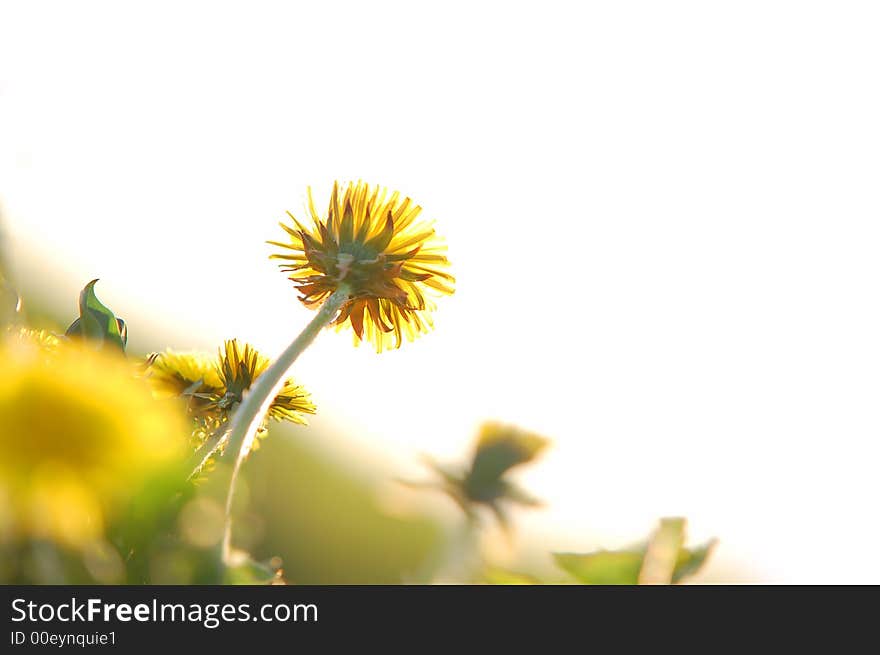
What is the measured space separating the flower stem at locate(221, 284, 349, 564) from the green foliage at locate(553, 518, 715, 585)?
0.50 feet

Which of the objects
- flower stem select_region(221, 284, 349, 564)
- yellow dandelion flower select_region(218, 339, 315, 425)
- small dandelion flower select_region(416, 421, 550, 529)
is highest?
yellow dandelion flower select_region(218, 339, 315, 425)

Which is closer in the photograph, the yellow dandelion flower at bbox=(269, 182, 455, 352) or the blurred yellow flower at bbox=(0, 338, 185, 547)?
the blurred yellow flower at bbox=(0, 338, 185, 547)

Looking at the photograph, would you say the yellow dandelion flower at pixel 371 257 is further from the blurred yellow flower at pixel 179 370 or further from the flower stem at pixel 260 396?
the blurred yellow flower at pixel 179 370

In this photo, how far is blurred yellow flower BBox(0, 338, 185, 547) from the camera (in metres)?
0.24

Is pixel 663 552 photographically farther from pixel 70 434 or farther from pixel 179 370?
pixel 179 370

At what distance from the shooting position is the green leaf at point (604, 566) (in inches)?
14.1

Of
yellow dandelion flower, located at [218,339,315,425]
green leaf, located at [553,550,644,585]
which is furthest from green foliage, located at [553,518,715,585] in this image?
yellow dandelion flower, located at [218,339,315,425]

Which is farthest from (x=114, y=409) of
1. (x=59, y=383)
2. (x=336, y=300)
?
(x=336, y=300)

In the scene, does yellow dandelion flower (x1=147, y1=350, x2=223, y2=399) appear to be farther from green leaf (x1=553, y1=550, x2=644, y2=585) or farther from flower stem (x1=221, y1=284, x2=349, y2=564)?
green leaf (x1=553, y1=550, x2=644, y2=585)

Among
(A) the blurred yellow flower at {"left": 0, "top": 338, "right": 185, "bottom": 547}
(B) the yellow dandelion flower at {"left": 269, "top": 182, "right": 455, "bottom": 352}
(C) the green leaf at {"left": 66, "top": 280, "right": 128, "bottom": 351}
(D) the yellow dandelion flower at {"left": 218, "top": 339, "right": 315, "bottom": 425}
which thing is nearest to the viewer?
(A) the blurred yellow flower at {"left": 0, "top": 338, "right": 185, "bottom": 547}

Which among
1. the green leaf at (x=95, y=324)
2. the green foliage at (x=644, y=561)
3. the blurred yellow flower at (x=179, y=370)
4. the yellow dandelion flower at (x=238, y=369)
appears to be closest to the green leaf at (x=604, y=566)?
the green foliage at (x=644, y=561)
